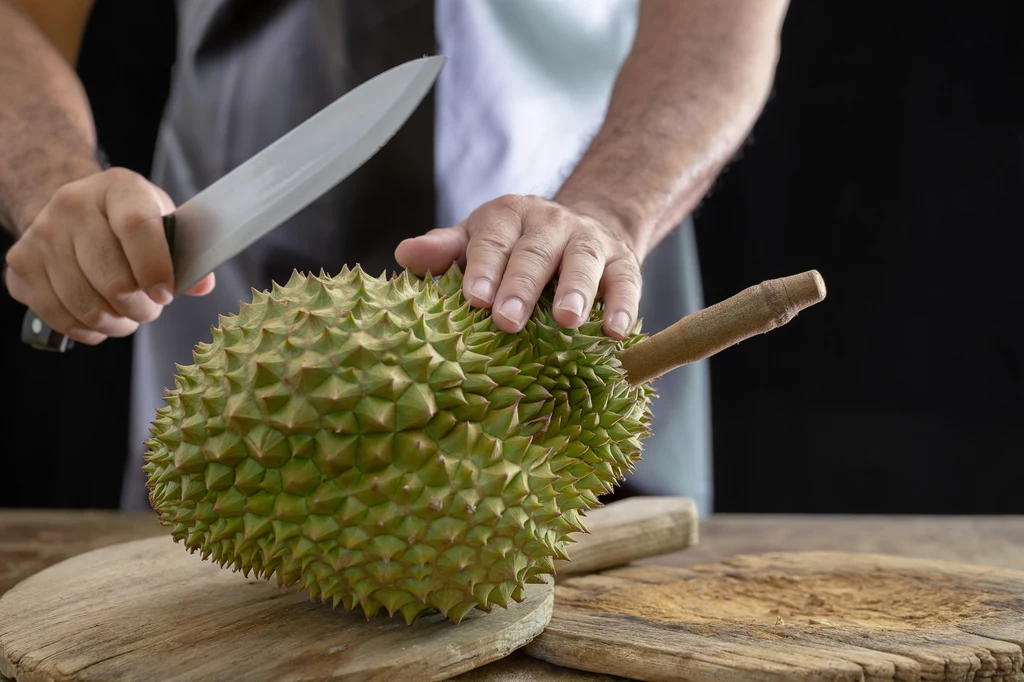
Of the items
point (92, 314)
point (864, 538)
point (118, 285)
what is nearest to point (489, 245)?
point (118, 285)

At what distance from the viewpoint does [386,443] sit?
93 centimetres

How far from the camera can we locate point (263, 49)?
2.17 m

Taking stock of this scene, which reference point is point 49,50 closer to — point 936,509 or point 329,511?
point 329,511

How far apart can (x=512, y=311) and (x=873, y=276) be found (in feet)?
8.60

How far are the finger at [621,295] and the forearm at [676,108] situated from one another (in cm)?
30

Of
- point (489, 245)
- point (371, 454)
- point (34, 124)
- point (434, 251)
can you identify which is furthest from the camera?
point (34, 124)

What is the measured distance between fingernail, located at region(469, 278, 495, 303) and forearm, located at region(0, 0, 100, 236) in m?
1.03

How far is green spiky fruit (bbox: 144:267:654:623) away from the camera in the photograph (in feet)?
3.05

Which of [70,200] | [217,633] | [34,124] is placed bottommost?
[217,633]

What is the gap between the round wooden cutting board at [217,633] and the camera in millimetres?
901

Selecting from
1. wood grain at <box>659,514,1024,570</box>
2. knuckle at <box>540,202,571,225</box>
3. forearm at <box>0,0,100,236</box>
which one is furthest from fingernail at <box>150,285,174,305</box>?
wood grain at <box>659,514,1024,570</box>

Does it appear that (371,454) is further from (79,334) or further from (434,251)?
(79,334)

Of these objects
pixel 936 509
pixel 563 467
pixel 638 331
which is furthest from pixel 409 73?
pixel 936 509

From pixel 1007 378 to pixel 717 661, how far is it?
284cm
